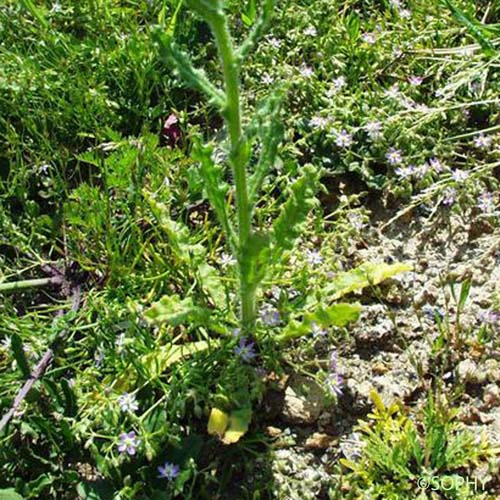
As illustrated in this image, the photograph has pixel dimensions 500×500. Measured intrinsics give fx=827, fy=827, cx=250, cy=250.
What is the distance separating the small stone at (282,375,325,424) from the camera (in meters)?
2.61

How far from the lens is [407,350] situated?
2.65 meters

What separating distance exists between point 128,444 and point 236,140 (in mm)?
918

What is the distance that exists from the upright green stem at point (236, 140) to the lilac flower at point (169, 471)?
0.46 m

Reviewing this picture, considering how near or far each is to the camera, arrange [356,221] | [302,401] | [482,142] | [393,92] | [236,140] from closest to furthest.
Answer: [236,140] → [302,401] → [356,221] → [482,142] → [393,92]

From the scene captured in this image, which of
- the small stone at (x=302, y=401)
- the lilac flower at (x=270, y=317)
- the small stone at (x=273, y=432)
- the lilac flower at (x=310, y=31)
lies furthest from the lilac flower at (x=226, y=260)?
the lilac flower at (x=310, y=31)

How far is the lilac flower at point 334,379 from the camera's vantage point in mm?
2521

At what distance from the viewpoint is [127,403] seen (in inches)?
96.0

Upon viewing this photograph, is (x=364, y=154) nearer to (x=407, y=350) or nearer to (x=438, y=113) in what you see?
→ (x=438, y=113)

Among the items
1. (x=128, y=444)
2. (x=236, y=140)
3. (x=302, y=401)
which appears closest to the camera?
(x=236, y=140)

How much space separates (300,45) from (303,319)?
147cm

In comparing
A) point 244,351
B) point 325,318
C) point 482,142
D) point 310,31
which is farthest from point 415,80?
point 244,351

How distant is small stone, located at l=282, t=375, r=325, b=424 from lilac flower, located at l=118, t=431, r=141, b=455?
503 millimetres

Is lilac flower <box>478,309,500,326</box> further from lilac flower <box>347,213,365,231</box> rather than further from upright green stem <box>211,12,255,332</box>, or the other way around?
upright green stem <box>211,12,255,332</box>

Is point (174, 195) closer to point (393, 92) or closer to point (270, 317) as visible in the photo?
point (270, 317)
